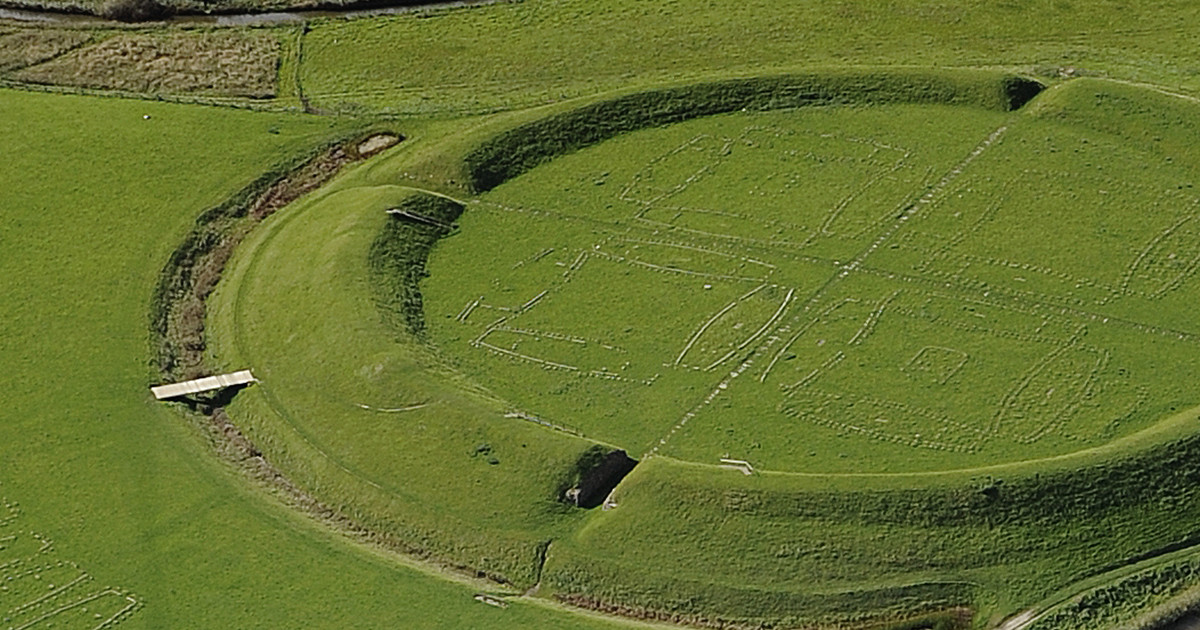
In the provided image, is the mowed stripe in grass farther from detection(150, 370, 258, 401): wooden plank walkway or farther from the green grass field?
detection(150, 370, 258, 401): wooden plank walkway

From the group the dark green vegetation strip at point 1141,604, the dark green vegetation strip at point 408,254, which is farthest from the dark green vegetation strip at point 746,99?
the dark green vegetation strip at point 1141,604

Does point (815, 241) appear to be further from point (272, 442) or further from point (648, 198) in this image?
point (272, 442)

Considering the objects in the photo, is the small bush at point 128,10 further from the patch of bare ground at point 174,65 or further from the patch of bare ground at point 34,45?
the patch of bare ground at point 34,45

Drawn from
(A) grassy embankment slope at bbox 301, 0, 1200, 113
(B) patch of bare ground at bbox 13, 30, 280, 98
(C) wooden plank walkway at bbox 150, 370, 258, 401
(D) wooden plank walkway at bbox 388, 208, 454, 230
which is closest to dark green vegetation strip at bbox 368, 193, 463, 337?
(D) wooden plank walkway at bbox 388, 208, 454, 230

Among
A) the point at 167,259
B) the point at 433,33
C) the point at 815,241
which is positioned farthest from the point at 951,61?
the point at 167,259

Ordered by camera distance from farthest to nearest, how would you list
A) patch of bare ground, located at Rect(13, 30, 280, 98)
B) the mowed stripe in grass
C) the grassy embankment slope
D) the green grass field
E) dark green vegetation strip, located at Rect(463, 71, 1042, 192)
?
patch of bare ground, located at Rect(13, 30, 280, 98) < the grassy embankment slope < dark green vegetation strip, located at Rect(463, 71, 1042, 192) < the green grass field < the mowed stripe in grass

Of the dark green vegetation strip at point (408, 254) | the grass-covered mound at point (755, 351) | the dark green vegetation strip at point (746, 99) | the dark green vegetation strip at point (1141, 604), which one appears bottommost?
the dark green vegetation strip at point (1141, 604)
